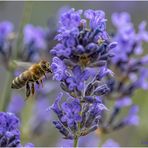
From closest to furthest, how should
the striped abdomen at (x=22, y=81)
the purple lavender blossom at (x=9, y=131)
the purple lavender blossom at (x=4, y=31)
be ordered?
the purple lavender blossom at (x=9, y=131)
the striped abdomen at (x=22, y=81)
the purple lavender blossom at (x=4, y=31)

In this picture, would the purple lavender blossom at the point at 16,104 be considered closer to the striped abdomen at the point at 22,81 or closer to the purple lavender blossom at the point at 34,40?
the purple lavender blossom at the point at 34,40

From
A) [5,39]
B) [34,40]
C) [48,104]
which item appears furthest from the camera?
[48,104]

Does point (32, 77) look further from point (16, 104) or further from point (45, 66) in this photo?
point (16, 104)

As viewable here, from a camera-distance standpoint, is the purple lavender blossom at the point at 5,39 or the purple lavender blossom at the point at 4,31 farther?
the purple lavender blossom at the point at 4,31

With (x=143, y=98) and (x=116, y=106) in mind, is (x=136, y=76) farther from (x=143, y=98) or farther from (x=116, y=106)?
(x=143, y=98)

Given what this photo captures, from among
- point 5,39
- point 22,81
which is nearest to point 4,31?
point 5,39

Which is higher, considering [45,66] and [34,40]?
[34,40]

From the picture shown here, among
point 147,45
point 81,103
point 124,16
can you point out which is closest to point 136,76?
point 124,16

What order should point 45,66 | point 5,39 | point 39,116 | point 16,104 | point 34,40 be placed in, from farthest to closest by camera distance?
point 39,116 → point 16,104 → point 34,40 → point 5,39 → point 45,66

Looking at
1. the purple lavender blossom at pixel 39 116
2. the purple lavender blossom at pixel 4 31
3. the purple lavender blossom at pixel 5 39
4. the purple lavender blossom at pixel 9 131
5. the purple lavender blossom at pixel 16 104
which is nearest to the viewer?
the purple lavender blossom at pixel 9 131

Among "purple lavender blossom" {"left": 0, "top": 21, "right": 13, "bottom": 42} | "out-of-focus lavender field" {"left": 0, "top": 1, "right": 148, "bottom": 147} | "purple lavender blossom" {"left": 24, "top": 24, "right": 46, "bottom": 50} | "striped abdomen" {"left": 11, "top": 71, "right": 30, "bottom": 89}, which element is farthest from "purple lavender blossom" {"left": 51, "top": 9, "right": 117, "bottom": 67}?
"purple lavender blossom" {"left": 24, "top": 24, "right": 46, "bottom": 50}

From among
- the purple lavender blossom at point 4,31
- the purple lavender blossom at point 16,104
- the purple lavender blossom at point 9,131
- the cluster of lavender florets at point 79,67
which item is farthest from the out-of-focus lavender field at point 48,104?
the purple lavender blossom at point 9,131

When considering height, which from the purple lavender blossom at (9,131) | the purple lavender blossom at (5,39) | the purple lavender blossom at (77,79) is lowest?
the purple lavender blossom at (9,131)
